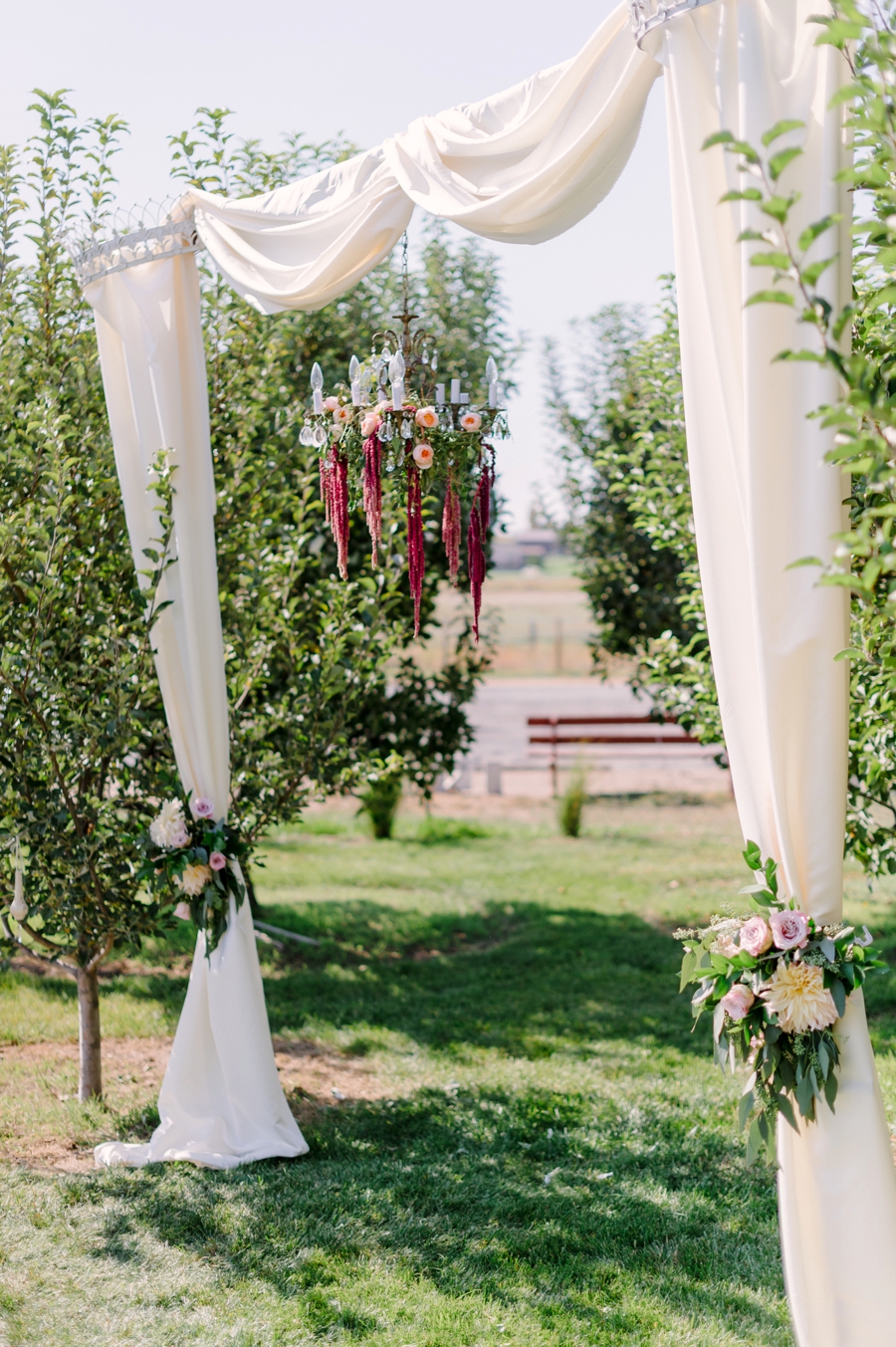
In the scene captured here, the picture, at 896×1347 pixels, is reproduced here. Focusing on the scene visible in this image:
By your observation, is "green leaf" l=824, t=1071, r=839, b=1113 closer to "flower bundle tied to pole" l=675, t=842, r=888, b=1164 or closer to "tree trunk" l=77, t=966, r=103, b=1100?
"flower bundle tied to pole" l=675, t=842, r=888, b=1164

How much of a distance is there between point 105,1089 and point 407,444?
2.79m

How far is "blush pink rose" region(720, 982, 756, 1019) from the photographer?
2.37 meters

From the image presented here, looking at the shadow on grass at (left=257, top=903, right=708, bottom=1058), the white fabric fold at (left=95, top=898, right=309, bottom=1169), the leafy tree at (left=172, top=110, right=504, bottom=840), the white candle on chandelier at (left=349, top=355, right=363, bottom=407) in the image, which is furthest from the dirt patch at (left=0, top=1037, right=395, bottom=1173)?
the white candle on chandelier at (left=349, top=355, right=363, bottom=407)

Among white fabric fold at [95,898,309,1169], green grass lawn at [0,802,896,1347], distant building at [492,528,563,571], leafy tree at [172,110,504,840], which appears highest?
distant building at [492,528,563,571]

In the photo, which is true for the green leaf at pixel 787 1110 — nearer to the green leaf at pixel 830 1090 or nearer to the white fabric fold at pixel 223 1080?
the green leaf at pixel 830 1090

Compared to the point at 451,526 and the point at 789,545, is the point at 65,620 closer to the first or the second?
the point at 451,526

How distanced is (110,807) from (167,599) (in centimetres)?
77

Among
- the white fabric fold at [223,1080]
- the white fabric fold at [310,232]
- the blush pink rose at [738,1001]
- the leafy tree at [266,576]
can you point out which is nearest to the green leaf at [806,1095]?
the blush pink rose at [738,1001]

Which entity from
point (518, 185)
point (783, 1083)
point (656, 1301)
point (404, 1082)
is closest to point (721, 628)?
point (783, 1083)

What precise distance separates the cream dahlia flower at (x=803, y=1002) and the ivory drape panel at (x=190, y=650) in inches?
76.4

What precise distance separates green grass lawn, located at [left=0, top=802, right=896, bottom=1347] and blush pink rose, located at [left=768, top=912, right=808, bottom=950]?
106 cm

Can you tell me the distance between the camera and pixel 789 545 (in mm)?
2295

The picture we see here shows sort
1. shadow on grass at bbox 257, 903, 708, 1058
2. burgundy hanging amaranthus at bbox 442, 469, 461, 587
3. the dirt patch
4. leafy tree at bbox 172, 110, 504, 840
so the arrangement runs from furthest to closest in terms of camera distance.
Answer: shadow on grass at bbox 257, 903, 708, 1058 → leafy tree at bbox 172, 110, 504, 840 → the dirt patch → burgundy hanging amaranthus at bbox 442, 469, 461, 587

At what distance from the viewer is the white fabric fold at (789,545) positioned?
2.24 meters
